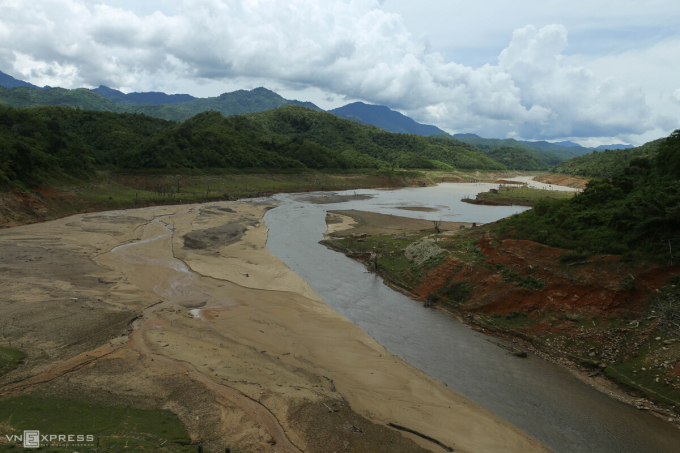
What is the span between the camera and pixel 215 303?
21.9 metres

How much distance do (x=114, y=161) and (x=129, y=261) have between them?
65858 millimetres

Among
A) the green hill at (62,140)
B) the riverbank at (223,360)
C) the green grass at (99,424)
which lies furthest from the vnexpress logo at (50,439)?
the green hill at (62,140)

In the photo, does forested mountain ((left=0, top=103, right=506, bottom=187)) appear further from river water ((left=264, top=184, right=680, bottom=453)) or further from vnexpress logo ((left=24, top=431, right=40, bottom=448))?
vnexpress logo ((left=24, top=431, right=40, bottom=448))

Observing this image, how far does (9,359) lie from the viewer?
1238 cm

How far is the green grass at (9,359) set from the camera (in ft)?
38.8

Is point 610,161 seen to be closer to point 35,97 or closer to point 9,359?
point 9,359

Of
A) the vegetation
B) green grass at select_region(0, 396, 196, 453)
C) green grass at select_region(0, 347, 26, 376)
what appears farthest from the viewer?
the vegetation

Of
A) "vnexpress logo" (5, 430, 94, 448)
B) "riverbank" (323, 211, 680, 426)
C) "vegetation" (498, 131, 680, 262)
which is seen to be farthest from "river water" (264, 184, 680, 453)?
"vnexpress logo" (5, 430, 94, 448)

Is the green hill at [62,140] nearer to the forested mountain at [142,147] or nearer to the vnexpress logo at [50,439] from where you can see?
the forested mountain at [142,147]

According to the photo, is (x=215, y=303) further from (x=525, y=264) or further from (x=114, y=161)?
(x=114, y=161)

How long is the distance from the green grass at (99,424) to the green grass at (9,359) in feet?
7.57

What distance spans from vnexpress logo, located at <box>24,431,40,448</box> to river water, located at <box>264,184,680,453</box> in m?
13.5

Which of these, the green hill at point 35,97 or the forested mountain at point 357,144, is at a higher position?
the green hill at point 35,97

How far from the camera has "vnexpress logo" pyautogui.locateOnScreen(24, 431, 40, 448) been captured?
315 inches
